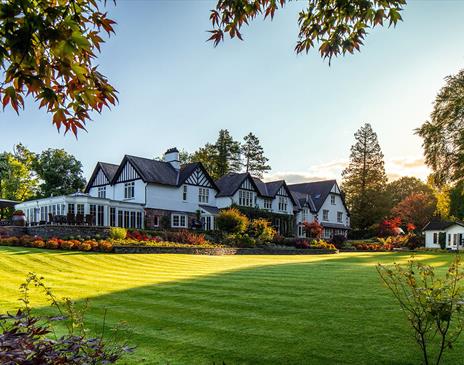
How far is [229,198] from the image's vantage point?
4609cm

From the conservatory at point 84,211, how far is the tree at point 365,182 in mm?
39974

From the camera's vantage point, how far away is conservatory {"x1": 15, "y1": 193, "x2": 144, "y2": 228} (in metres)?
31.2

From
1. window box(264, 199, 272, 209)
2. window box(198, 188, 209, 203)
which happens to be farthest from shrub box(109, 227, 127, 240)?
window box(264, 199, 272, 209)

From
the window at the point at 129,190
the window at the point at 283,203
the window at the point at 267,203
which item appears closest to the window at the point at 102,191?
the window at the point at 129,190

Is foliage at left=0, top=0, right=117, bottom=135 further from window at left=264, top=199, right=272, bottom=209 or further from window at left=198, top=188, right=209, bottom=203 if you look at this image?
window at left=264, top=199, right=272, bottom=209

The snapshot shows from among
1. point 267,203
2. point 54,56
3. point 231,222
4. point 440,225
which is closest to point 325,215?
point 267,203

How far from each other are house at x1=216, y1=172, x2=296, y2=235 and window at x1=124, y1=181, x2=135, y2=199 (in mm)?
10064

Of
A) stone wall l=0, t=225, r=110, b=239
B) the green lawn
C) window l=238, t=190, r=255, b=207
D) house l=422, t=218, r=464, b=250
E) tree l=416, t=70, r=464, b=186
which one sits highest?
tree l=416, t=70, r=464, b=186

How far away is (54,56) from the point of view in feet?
11.0

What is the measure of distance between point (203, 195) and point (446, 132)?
79.9 feet

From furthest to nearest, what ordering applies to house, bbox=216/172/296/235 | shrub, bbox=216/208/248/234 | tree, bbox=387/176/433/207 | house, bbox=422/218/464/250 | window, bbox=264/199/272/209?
tree, bbox=387/176/433/207, window, bbox=264/199/272/209, house, bbox=216/172/296/235, house, bbox=422/218/464/250, shrub, bbox=216/208/248/234

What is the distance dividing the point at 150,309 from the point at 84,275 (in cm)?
615

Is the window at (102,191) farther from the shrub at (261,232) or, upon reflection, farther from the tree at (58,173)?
the shrub at (261,232)

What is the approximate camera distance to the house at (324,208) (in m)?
56.9
